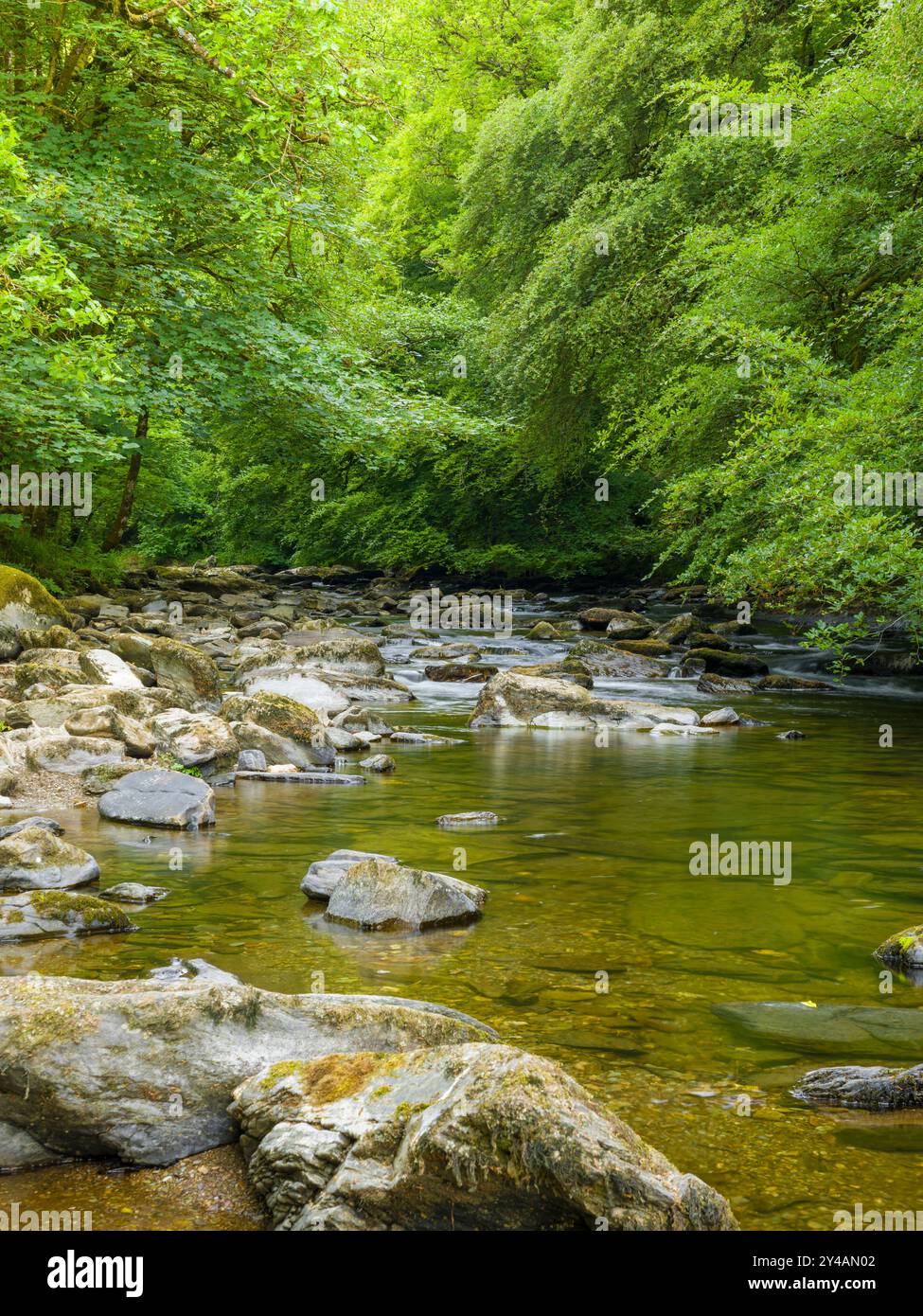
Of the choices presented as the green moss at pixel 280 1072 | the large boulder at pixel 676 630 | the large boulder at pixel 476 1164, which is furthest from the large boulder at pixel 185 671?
the large boulder at pixel 476 1164

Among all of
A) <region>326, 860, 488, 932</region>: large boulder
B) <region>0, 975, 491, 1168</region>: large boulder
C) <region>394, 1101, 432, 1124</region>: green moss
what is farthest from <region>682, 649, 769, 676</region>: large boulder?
<region>394, 1101, 432, 1124</region>: green moss

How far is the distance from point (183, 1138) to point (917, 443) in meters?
9.10

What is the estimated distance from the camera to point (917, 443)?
1012 cm

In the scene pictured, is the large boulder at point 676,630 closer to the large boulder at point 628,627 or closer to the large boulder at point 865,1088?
the large boulder at point 628,627

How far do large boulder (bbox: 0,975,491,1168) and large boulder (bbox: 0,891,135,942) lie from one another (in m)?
1.43

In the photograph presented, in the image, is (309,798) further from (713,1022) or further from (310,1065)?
(310,1065)

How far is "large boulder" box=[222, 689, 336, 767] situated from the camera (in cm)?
1012

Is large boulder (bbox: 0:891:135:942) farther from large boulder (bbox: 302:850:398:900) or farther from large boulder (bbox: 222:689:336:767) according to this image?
large boulder (bbox: 222:689:336:767)

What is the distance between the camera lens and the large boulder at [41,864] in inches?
223

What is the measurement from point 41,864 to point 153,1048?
107 inches

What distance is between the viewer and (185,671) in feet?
41.1

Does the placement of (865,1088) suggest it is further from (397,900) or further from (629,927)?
(397,900)

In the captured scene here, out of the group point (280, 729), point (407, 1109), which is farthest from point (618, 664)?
point (407, 1109)
